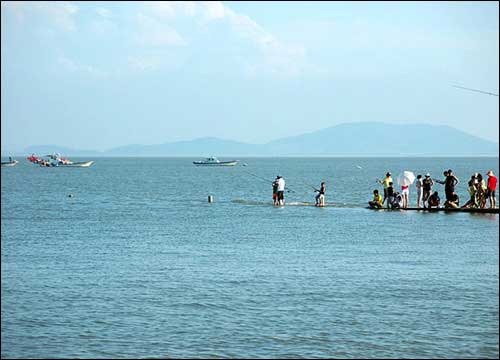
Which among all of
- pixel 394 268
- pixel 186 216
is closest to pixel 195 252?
pixel 394 268

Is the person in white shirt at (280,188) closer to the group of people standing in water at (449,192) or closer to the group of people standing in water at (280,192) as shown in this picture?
the group of people standing in water at (280,192)

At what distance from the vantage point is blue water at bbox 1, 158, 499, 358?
16594 mm

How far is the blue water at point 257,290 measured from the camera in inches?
653

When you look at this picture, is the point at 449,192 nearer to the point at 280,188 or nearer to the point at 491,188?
the point at 491,188

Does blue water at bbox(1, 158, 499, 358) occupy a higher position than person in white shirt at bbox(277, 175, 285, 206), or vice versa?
person in white shirt at bbox(277, 175, 285, 206)

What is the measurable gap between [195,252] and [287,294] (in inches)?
355

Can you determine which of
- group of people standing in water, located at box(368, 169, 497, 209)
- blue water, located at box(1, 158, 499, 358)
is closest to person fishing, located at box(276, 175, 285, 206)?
group of people standing in water, located at box(368, 169, 497, 209)

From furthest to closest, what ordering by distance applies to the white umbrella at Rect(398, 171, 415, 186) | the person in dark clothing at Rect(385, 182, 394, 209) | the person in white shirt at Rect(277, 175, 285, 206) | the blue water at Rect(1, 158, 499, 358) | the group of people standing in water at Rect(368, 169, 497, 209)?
1. the person in white shirt at Rect(277, 175, 285, 206)
2. the person in dark clothing at Rect(385, 182, 394, 209)
3. the white umbrella at Rect(398, 171, 415, 186)
4. the group of people standing in water at Rect(368, 169, 497, 209)
5. the blue water at Rect(1, 158, 499, 358)

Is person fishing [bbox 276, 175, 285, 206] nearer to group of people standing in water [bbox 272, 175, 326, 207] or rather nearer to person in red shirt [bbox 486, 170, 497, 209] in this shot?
group of people standing in water [bbox 272, 175, 326, 207]

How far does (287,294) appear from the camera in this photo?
2122 centimetres

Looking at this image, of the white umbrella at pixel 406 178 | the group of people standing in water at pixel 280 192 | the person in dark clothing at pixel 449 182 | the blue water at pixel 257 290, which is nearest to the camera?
the blue water at pixel 257 290

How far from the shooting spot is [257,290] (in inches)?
854

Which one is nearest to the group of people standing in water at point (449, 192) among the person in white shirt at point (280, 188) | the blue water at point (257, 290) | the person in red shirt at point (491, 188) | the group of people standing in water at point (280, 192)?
the person in red shirt at point (491, 188)

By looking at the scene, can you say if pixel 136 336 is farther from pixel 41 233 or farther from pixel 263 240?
pixel 41 233
